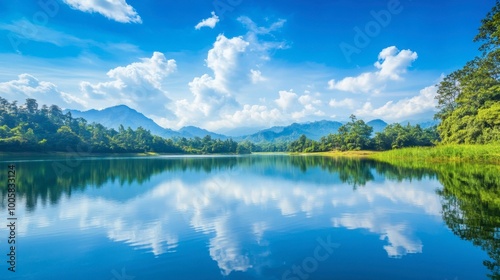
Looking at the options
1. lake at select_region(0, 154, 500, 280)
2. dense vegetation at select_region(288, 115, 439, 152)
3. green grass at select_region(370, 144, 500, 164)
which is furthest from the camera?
dense vegetation at select_region(288, 115, 439, 152)

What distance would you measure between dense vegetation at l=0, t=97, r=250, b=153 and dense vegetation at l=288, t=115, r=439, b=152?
66560 millimetres

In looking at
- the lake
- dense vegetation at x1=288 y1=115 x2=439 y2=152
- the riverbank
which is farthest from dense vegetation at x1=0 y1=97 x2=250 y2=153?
the riverbank

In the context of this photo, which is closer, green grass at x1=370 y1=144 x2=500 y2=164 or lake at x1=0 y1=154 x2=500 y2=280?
lake at x1=0 y1=154 x2=500 y2=280

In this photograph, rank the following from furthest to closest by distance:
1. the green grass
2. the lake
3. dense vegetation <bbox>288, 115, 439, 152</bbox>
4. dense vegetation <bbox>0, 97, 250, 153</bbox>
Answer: dense vegetation <bbox>288, 115, 439, 152</bbox>, dense vegetation <bbox>0, 97, 250, 153</bbox>, the green grass, the lake

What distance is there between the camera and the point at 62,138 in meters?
94.7

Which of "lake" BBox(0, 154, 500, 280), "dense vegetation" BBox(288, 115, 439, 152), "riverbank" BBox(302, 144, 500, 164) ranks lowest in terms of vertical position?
"lake" BBox(0, 154, 500, 280)

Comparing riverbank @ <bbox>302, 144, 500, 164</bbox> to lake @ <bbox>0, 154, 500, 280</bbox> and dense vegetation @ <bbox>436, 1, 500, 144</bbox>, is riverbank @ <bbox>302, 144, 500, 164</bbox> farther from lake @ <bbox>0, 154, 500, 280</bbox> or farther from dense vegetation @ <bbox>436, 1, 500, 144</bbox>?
lake @ <bbox>0, 154, 500, 280</bbox>

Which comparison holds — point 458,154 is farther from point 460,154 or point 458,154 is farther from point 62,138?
point 62,138

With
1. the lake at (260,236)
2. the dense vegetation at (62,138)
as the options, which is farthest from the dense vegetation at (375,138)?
the lake at (260,236)

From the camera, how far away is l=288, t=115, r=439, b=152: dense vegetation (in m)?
91.2

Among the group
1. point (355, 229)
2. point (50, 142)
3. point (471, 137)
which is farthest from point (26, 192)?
point (50, 142)

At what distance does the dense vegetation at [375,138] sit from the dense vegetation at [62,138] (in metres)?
66.6

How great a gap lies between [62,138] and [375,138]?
109m

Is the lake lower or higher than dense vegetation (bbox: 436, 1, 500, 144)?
lower
